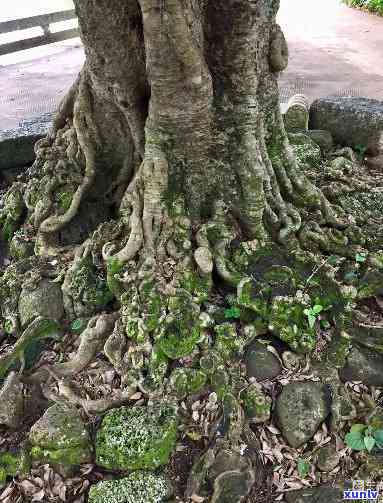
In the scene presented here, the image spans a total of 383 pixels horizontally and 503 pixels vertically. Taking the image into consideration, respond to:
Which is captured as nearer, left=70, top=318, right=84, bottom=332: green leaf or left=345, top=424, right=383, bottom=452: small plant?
left=345, top=424, right=383, bottom=452: small plant

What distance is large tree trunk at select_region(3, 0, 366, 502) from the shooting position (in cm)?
270

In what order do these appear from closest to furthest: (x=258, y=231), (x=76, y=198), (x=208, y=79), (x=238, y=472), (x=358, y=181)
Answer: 1. (x=238, y=472)
2. (x=208, y=79)
3. (x=258, y=231)
4. (x=76, y=198)
5. (x=358, y=181)

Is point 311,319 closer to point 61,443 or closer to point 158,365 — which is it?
point 158,365

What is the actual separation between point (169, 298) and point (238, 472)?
1.06 m

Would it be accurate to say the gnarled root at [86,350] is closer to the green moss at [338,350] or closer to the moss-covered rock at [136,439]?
the moss-covered rock at [136,439]

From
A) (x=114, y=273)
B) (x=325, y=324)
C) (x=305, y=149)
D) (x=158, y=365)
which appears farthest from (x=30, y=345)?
(x=305, y=149)

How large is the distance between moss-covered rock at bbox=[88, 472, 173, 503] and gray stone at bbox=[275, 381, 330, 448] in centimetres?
74

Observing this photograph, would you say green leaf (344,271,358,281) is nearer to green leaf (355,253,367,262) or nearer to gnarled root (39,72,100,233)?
green leaf (355,253,367,262)

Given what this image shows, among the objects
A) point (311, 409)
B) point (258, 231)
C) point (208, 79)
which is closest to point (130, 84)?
point (208, 79)

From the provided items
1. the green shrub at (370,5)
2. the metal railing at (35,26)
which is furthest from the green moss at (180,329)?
the green shrub at (370,5)

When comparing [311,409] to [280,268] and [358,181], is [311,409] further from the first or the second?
[358,181]

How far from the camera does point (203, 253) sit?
307cm

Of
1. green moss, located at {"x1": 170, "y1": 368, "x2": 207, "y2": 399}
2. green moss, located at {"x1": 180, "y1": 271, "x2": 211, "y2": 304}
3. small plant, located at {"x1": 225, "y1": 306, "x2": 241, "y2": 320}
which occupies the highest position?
green moss, located at {"x1": 180, "y1": 271, "x2": 211, "y2": 304}

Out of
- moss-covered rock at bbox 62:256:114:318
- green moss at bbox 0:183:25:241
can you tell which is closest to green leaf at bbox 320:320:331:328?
moss-covered rock at bbox 62:256:114:318
